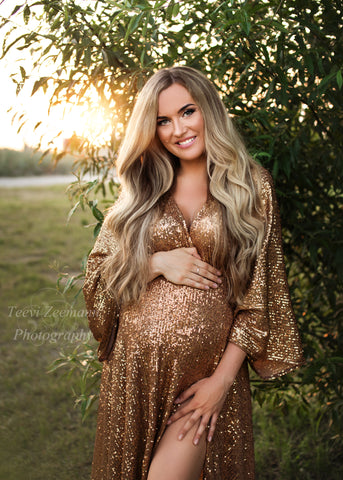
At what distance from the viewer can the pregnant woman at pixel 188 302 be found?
1748 mm

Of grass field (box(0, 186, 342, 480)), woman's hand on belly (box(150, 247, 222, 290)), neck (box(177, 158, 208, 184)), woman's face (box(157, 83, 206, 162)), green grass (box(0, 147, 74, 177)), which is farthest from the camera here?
green grass (box(0, 147, 74, 177))

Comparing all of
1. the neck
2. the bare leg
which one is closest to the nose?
the neck

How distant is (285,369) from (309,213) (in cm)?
99

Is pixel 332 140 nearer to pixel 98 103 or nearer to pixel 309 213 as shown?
pixel 309 213

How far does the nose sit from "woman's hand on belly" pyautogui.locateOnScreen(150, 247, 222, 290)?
Answer: 0.46 meters

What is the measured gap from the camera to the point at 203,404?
1.72 m

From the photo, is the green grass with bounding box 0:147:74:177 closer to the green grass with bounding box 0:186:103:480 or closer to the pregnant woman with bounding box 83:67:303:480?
the green grass with bounding box 0:186:103:480

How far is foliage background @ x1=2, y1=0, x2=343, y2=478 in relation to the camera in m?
1.94

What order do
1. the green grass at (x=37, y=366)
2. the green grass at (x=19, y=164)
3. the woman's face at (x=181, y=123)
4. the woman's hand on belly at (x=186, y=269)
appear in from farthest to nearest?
the green grass at (x=19, y=164) → the green grass at (x=37, y=366) → the woman's face at (x=181, y=123) → the woman's hand on belly at (x=186, y=269)

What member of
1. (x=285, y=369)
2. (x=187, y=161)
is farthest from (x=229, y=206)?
(x=285, y=369)

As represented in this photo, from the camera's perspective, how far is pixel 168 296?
1831 millimetres

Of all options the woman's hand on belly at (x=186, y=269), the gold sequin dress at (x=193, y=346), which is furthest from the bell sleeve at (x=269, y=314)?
the woman's hand on belly at (x=186, y=269)

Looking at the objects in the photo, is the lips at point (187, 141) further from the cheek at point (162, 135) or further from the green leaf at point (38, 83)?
the green leaf at point (38, 83)

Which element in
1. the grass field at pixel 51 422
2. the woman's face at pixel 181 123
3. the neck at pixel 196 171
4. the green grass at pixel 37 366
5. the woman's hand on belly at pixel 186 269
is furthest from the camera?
the green grass at pixel 37 366
